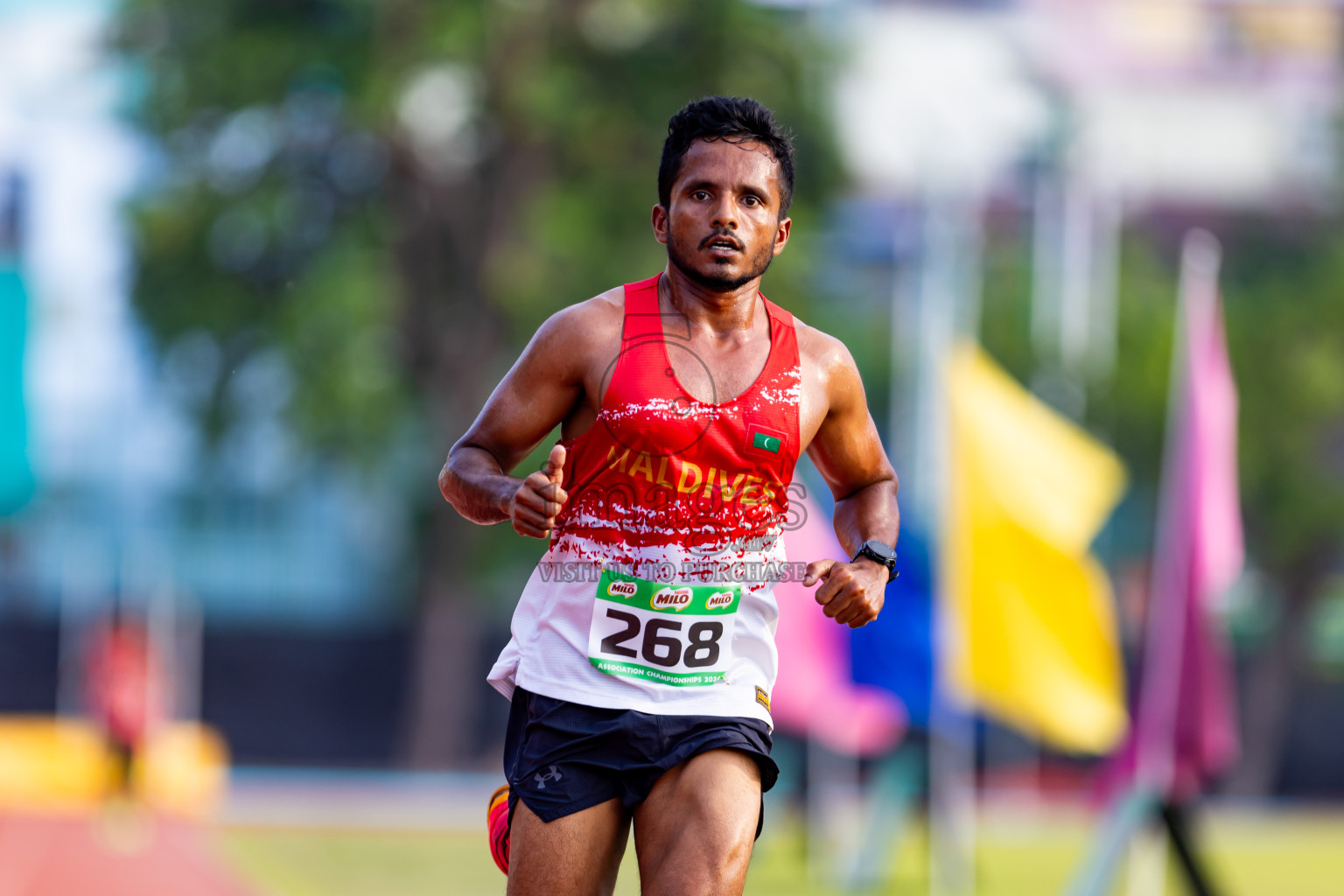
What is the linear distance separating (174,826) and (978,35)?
23.0 m

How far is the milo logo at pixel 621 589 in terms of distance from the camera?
3.94 m

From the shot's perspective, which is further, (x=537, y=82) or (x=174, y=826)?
(x=537, y=82)

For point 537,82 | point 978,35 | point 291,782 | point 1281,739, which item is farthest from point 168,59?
point 1281,739

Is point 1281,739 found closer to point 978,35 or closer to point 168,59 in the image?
point 978,35

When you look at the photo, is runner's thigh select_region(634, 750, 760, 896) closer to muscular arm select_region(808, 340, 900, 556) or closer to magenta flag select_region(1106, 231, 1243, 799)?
muscular arm select_region(808, 340, 900, 556)

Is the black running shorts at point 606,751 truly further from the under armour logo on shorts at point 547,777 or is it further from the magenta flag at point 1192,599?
the magenta flag at point 1192,599

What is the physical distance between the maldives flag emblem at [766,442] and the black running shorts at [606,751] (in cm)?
58

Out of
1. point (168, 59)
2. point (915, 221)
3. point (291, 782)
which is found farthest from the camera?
point (915, 221)

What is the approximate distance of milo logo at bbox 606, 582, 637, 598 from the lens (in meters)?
3.94

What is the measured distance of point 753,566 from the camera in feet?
13.2

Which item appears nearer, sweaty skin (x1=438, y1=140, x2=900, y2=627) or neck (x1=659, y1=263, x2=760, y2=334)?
sweaty skin (x1=438, y1=140, x2=900, y2=627)

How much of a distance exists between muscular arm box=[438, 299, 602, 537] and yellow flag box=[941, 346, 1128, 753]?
6462 mm

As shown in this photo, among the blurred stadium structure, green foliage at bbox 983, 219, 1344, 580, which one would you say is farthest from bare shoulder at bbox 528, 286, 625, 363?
green foliage at bbox 983, 219, 1344, 580

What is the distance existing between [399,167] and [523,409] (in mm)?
21241
